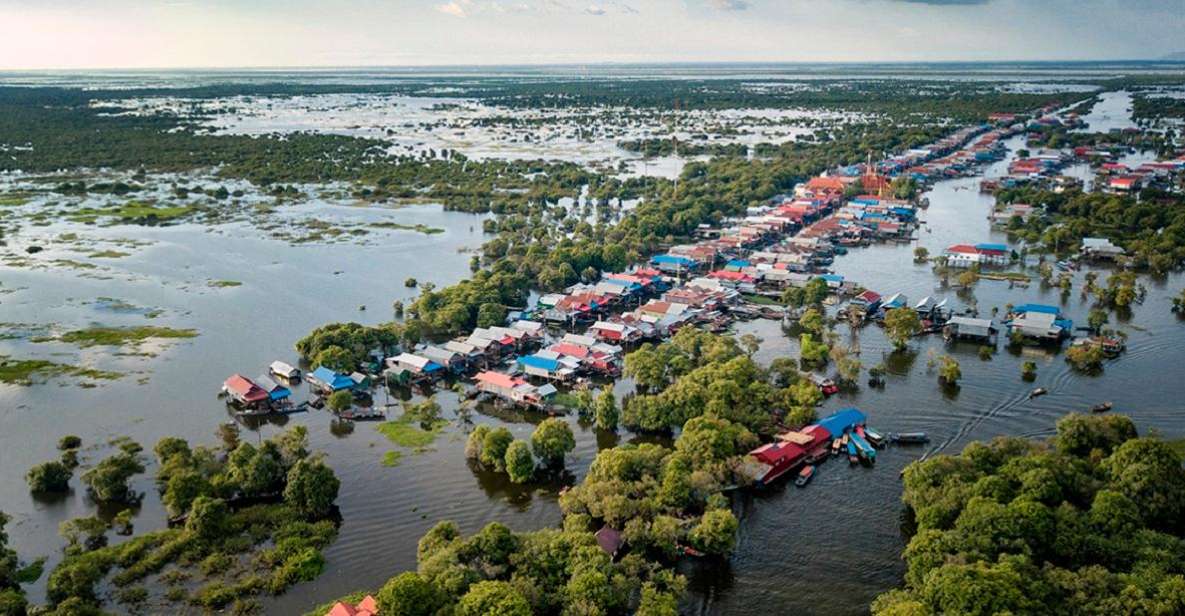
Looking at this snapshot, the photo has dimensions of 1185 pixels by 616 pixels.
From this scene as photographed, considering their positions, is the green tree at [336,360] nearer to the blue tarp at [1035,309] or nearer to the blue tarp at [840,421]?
the blue tarp at [840,421]

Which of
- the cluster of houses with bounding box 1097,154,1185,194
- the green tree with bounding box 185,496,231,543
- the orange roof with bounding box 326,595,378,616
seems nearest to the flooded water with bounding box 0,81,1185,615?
the green tree with bounding box 185,496,231,543

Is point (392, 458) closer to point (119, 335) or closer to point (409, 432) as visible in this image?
point (409, 432)

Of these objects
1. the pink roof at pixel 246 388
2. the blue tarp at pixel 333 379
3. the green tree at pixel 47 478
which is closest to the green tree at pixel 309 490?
the green tree at pixel 47 478

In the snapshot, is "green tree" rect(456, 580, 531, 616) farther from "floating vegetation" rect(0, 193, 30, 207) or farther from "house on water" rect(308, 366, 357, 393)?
"floating vegetation" rect(0, 193, 30, 207)

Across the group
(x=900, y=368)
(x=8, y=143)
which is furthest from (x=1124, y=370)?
(x=8, y=143)

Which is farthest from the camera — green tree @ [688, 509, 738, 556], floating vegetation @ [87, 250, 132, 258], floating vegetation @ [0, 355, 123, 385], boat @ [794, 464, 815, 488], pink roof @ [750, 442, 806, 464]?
floating vegetation @ [87, 250, 132, 258]

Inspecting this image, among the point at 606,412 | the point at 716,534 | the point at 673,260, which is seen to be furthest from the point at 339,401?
the point at 673,260
